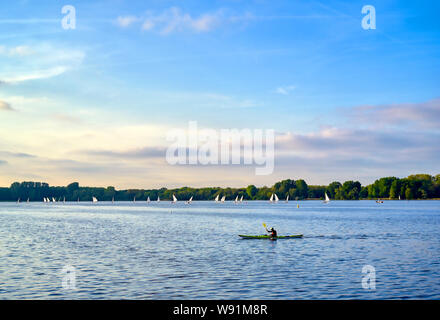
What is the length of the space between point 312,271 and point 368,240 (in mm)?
29244

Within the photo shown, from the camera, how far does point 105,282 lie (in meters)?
30.8

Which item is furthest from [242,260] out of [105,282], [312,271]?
[105,282]

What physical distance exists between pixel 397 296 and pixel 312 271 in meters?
9.22

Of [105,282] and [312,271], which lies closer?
[105,282]

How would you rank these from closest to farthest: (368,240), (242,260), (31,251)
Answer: (242,260), (31,251), (368,240)
